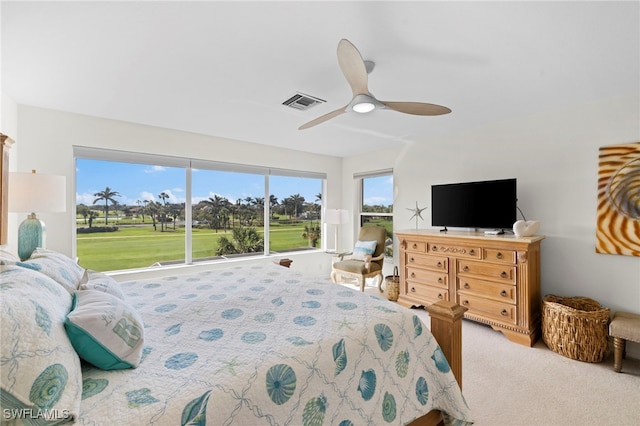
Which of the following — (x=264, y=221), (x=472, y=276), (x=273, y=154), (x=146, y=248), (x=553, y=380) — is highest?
(x=273, y=154)

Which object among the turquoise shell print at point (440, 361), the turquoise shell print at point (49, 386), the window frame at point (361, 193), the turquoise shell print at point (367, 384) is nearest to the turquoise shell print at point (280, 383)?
the turquoise shell print at point (367, 384)

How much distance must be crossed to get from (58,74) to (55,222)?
1681mm

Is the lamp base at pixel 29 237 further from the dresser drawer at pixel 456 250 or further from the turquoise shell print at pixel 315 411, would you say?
the dresser drawer at pixel 456 250

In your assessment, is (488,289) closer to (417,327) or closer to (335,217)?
(417,327)

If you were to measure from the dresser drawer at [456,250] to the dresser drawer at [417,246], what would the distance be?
2.2 inches

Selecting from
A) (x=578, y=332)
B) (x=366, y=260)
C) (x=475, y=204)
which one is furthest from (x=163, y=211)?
(x=578, y=332)

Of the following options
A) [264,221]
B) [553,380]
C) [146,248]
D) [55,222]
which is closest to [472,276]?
[553,380]

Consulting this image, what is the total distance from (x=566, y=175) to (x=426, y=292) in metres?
1.97

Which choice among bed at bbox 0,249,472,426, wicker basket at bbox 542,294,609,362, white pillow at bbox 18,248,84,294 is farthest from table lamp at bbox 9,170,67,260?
wicker basket at bbox 542,294,609,362

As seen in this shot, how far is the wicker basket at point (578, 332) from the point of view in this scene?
7.88 ft

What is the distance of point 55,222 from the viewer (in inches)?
120

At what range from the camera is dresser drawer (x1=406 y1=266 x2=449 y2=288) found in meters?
3.37

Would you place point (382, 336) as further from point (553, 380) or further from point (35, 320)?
point (553, 380)

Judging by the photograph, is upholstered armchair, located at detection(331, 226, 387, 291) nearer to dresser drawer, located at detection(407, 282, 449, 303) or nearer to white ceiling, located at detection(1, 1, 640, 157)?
dresser drawer, located at detection(407, 282, 449, 303)
